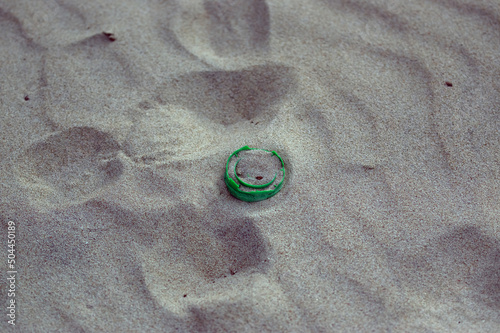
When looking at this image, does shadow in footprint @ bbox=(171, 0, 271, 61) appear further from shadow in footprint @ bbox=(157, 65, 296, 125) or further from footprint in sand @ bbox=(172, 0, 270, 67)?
shadow in footprint @ bbox=(157, 65, 296, 125)

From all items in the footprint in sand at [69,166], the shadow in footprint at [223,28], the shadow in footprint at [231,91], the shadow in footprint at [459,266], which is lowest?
the footprint in sand at [69,166]

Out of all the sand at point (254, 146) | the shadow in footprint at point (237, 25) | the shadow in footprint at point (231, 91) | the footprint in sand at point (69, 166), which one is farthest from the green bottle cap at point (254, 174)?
the shadow in footprint at point (237, 25)

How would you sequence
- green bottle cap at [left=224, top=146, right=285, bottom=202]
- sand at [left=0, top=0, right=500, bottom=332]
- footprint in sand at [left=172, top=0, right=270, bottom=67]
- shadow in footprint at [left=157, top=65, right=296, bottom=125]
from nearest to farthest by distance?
sand at [left=0, top=0, right=500, bottom=332]
green bottle cap at [left=224, top=146, right=285, bottom=202]
shadow in footprint at [left=157, top=65, right=296, bottom=125]
footprint in sand at [left=172, top=0, right=270, bottom=67]

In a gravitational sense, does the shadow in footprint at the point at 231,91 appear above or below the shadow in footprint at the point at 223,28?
below

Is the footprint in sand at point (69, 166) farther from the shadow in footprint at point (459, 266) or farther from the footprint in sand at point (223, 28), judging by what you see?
the shadow in footprint at point (459, 266)

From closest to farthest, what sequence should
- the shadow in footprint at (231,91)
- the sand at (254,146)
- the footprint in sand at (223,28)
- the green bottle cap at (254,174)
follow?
the sand at (254,146) → the green bottle cap at (254,174) → the shadow in footprint at (231,91) → the footprint in sand at (223,28)

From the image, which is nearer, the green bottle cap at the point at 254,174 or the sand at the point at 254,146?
the sand at the point at 254,146

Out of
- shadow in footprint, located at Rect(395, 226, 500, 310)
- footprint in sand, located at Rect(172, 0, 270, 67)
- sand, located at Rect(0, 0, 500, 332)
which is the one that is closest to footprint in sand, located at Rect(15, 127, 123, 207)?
sand, located at Rect(0, 0, 500, 332)

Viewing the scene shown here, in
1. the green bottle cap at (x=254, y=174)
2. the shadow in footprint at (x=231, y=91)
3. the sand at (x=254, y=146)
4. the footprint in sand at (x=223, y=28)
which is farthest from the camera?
the footprint in sand at (x=223, y=28)
